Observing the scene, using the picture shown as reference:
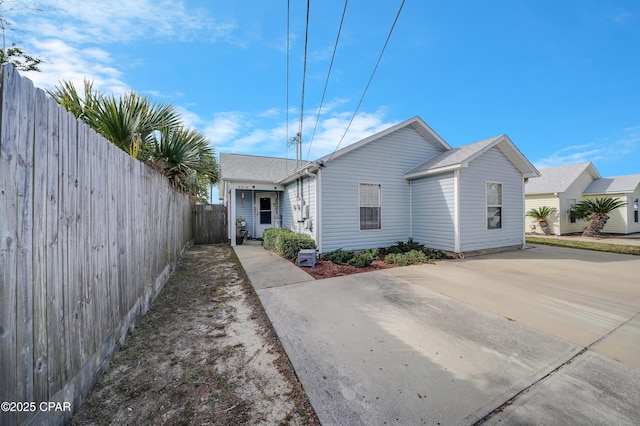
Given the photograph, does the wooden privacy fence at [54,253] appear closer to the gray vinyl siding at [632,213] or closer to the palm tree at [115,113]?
the palm tree at [115,113]

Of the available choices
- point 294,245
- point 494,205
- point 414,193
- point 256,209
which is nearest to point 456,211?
point 414,193

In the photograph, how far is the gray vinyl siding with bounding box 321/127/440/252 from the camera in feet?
27.8

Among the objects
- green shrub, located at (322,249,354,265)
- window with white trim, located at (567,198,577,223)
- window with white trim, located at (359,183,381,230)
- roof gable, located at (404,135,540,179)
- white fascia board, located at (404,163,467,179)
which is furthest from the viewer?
window with white trim, located at (567,198,577,223)

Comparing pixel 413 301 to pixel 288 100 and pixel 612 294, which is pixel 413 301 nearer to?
pixel 612 294

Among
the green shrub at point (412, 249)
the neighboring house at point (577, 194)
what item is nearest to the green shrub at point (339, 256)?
the green shrub at point (412, 249)

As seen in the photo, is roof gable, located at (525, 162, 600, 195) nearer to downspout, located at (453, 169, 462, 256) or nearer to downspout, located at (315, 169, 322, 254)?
downspout, located at (453, 169, 462, 256)

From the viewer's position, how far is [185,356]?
9.26 feet

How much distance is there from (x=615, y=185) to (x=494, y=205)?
15.7 metres

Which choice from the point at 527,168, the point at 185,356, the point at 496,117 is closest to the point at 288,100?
the point at 185,356

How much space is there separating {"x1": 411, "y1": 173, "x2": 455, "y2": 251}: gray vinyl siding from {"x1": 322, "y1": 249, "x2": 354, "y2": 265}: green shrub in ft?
10.3

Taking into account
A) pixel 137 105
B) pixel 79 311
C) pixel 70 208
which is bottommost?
pixel 79 311

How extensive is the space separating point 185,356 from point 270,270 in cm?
384

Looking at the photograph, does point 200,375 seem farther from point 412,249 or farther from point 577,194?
point 577,194

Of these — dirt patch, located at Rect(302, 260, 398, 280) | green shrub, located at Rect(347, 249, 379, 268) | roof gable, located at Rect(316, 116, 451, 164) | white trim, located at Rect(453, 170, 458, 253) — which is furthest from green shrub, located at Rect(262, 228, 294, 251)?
white trim, located at Rect(453, 170, 458, 253)
